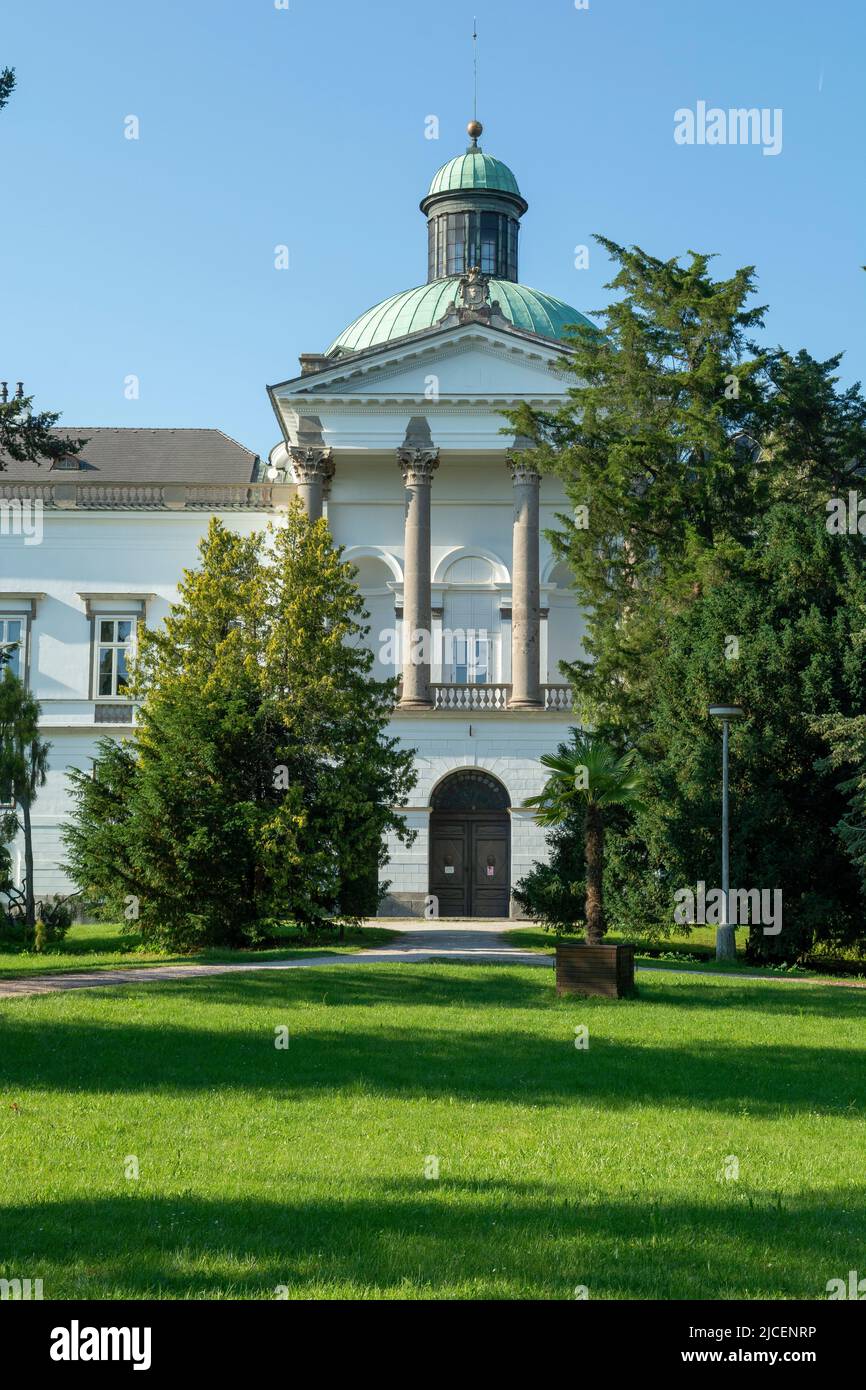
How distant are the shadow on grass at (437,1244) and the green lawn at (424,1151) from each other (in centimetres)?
2

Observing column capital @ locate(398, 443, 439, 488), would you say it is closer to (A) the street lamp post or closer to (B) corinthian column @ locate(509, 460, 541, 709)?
(B) corinthian column @ locate(509, 460, 541, 709)

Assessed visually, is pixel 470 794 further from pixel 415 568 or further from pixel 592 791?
pixel 592 791

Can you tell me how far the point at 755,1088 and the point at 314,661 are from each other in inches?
737

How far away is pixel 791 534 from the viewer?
30.5m

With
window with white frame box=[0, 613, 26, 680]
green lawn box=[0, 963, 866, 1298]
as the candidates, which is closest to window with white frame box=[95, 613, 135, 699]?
window with white frame box=[0, 613, 26, 680]

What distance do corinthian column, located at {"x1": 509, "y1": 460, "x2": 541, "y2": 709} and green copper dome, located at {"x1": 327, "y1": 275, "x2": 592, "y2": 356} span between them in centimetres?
977

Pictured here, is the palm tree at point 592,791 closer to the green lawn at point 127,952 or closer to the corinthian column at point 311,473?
the green lawn at point 127,952

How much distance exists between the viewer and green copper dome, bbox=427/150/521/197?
58438 millimetres

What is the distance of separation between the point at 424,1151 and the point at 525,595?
35.7 meters

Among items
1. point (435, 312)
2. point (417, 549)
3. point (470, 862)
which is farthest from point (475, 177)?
point (470, 862)

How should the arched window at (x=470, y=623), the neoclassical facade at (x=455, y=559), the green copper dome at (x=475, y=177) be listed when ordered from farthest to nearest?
the green copper dome at (x=475, y=177) < the arched window at (x=470, y=623) < the neoclassical facade at (x=455, y=559)

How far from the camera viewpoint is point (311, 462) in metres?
46.6

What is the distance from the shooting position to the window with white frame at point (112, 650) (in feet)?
157

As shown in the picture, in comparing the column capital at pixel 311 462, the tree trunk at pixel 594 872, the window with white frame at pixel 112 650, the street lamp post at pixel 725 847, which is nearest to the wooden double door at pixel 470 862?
the column capital at pixel 311 462
